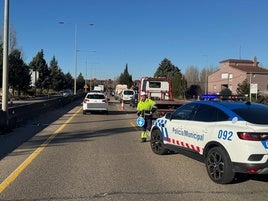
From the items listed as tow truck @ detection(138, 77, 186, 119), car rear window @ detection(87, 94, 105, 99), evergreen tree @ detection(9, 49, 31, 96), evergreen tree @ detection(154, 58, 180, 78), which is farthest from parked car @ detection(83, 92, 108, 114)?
evergreen tree @ detection(154, 58, 180, 78)

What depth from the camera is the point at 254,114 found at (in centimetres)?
824

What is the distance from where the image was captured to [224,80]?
325ft

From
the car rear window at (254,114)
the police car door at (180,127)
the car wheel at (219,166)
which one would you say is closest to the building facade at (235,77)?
the police car door at (180,127)

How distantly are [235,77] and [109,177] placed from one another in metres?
88.4

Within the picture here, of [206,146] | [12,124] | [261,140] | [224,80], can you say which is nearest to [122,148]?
[206,146]

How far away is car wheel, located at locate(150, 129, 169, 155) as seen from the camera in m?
11.0

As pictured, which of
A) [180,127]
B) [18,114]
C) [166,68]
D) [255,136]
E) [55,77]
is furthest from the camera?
[166,68]

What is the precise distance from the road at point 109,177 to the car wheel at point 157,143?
168mm

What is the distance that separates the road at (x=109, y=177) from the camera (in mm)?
6996

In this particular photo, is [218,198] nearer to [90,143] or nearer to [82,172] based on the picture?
[82,172]

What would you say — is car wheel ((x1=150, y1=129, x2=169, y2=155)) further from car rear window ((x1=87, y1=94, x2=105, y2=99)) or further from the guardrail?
car rear window ((x1=87, y1=94, x2=105, y2=99))

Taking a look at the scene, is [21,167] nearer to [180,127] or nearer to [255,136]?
[180,127]

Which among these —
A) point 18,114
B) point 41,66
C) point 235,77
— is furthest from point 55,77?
point 18,114

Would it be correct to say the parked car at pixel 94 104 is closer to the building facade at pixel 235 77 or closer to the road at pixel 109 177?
the road at pixel 109 177
